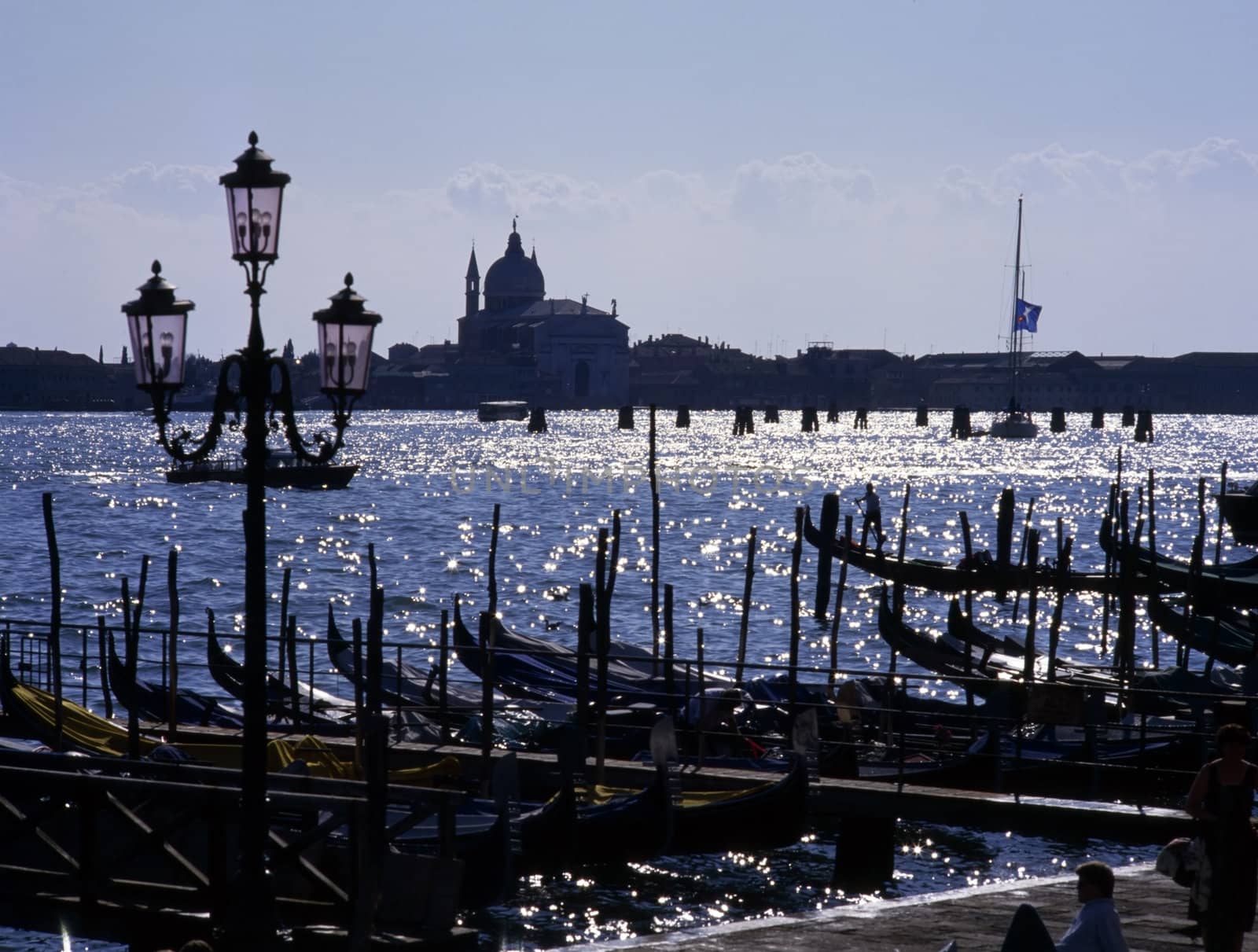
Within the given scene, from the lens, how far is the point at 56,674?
12.8 meters

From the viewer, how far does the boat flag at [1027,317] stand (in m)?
81.0

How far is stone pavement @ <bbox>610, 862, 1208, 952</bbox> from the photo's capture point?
23.2ft

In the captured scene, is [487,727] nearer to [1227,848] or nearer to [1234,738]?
[1227,848]

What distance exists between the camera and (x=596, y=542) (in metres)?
47.8

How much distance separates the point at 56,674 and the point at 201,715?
9.20ft

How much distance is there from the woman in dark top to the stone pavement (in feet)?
2.22

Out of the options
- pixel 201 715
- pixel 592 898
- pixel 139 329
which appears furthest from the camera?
pixel 201 715

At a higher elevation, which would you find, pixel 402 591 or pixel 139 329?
pixel 139 329

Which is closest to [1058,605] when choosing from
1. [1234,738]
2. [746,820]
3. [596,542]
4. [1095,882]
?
[746,820]

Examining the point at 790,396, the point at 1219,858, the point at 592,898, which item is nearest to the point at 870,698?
the point at 592,898

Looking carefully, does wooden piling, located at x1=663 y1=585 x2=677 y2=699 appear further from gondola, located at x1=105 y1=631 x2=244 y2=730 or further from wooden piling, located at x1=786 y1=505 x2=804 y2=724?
gondola, located at x1=105 y1=631 x2=244 y2=730

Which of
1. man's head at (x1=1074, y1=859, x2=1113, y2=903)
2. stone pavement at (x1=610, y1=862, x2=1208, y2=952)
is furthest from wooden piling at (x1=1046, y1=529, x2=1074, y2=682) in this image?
man's head at (x1=1074, y1=859, x2=1113, y2=903)

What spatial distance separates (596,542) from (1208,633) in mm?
28494

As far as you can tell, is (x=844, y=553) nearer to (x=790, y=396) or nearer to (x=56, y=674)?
(x=56, y=674)
